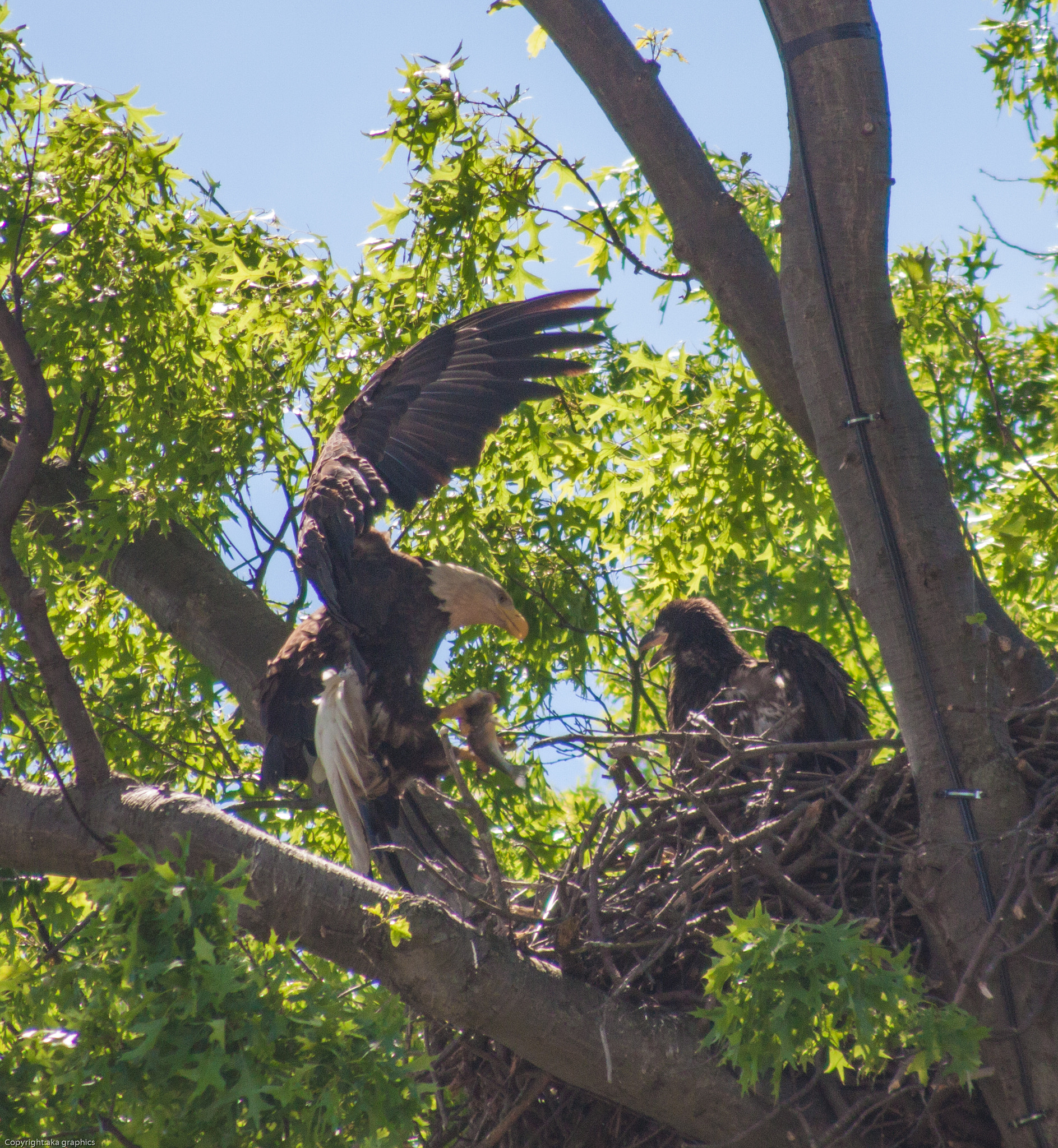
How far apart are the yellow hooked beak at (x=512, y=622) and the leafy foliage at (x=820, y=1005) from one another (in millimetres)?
2936

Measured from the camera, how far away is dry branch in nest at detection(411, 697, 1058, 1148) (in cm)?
303

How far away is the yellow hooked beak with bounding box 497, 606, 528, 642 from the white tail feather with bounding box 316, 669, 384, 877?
0.81 m

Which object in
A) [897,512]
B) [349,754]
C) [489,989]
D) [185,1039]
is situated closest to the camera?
[185,1039]

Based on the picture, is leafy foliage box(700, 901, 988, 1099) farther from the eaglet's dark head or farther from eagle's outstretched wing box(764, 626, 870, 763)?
the eaglet's dark head

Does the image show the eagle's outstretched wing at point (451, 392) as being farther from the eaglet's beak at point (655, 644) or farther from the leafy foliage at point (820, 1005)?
the leafy foliage at point (820, 1005)

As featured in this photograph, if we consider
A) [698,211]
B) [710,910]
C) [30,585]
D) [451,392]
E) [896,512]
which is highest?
[451,392]

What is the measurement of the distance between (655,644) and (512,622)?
1.09m

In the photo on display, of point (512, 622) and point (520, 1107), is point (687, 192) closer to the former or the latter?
point (512, 622)

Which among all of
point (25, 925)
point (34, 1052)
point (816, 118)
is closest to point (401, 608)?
point (25, 925)

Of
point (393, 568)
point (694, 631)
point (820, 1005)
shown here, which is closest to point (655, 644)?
point (694, 631)

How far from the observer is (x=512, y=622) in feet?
17.6

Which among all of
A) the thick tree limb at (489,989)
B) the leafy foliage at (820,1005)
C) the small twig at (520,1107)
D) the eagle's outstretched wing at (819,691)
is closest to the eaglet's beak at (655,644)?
the eagle's outstretched wing at (819,691)

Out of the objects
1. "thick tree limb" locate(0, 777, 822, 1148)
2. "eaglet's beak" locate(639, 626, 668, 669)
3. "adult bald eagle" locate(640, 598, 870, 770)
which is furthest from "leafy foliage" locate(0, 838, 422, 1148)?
"eaglet's beak" locate(639, 626, 668, 669)

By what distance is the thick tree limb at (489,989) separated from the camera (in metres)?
2.71
